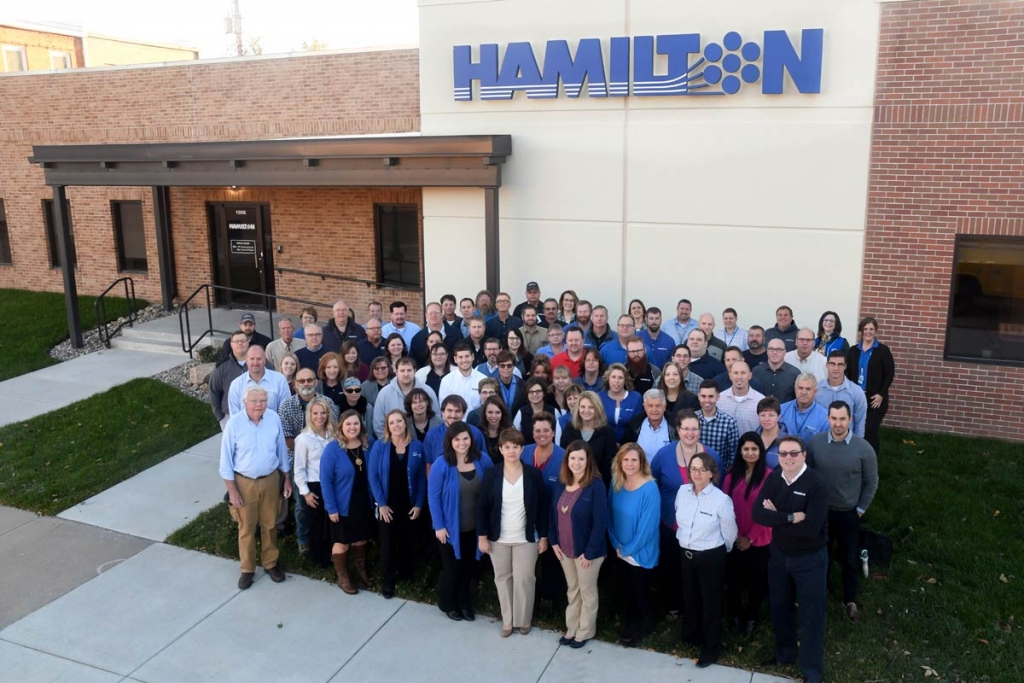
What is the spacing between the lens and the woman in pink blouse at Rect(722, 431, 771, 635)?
603 cm

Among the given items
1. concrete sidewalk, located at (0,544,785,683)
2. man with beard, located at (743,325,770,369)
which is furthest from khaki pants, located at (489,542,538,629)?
man with beard, located at (743,325,770,369)

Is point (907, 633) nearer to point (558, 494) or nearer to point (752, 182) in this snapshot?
point (558, 494)

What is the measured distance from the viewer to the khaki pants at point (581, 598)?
623 cm

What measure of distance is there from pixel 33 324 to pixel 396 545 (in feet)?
41.9

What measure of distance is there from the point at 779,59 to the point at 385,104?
678 centimetres

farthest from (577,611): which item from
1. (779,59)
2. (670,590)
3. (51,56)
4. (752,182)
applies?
(51,56)

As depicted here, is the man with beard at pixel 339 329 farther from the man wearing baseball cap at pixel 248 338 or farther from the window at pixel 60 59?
the window at pixel 60 59

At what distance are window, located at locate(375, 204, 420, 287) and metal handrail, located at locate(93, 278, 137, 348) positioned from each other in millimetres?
5084

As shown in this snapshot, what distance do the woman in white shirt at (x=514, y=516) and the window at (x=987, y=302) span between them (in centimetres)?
720

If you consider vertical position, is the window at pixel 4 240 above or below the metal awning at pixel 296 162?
below

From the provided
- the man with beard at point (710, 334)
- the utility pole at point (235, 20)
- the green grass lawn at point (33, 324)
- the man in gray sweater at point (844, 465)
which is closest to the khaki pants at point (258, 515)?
the man in gray sweater at point (844, 465)

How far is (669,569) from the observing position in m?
6.63

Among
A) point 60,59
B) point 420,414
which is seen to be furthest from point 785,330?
point 60,59

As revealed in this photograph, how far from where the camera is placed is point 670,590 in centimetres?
669
